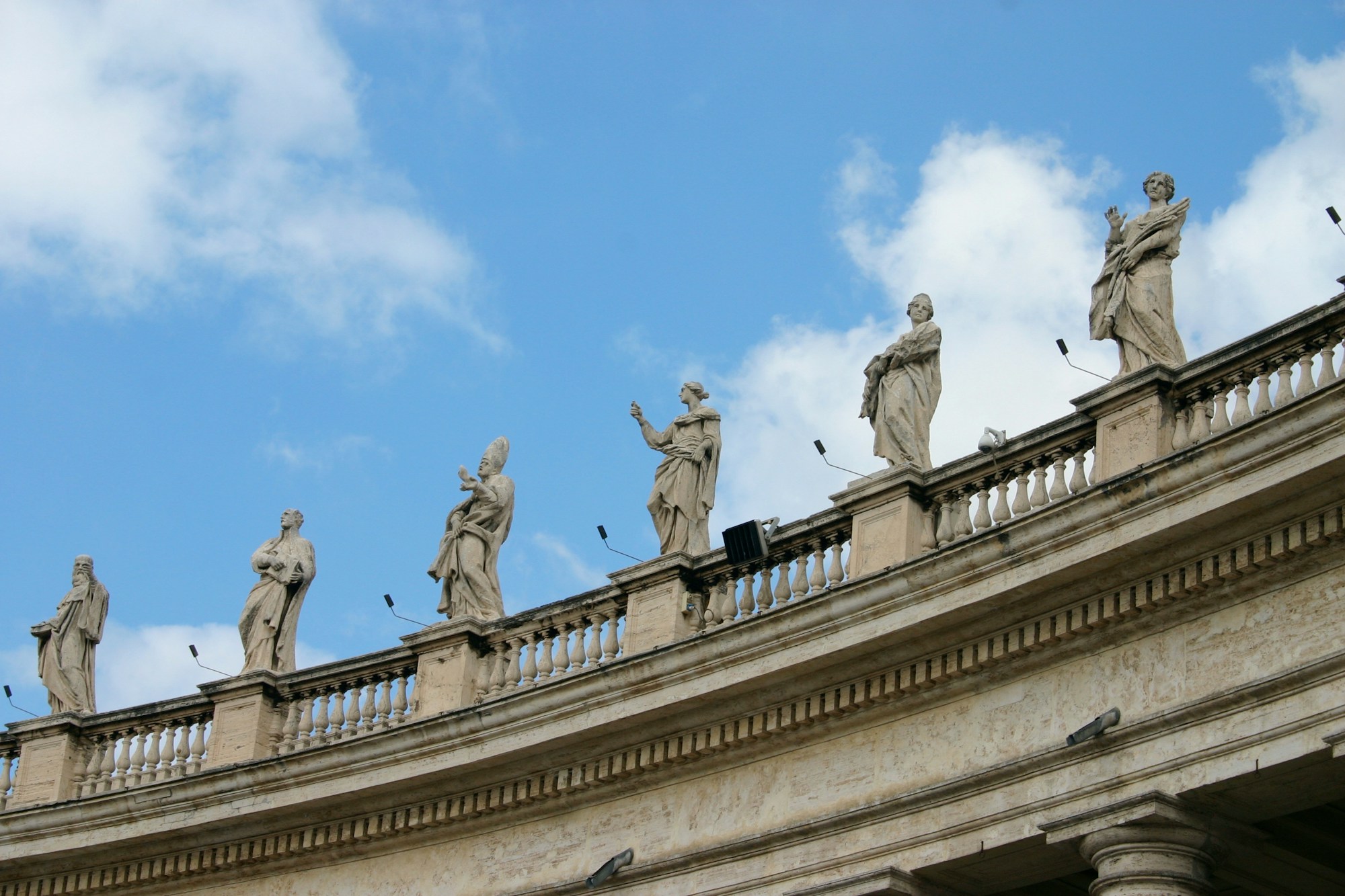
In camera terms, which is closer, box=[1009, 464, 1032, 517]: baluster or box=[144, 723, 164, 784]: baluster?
box=[1009, 464, 1032, 517]: baluster

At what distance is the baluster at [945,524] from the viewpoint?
2475 cm

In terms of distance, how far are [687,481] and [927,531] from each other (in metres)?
3.80

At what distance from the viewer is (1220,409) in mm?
22719

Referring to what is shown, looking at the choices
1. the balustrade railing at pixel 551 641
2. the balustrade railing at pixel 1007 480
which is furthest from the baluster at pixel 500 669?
the balustrade railing at pixel 1007 480

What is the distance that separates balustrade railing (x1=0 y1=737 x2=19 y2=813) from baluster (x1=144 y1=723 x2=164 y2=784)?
2288 millimetres

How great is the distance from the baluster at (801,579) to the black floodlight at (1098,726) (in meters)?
4.13

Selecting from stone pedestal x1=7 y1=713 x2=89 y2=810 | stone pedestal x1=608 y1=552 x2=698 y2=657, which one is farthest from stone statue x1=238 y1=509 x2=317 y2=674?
stone pedestal x1=608 y1=552 x2=698 y2=657

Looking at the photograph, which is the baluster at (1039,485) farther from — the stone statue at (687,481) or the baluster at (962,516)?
the stone statue at (687,481)

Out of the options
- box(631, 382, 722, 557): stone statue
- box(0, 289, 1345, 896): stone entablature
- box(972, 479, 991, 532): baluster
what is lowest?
box(0, 289, 1345, 896): stone entablature

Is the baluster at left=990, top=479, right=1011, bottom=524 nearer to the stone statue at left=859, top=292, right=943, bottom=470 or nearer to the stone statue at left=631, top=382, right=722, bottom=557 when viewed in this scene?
the stone statue at left=859, top=292, right=943, bottom=470

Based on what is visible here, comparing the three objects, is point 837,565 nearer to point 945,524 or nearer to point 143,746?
point 945,524

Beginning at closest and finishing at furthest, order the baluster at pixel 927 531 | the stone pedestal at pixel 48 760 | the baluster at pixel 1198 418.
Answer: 1. the baluster at pixel 1198 418
2. the baluster at pixel 927 531
3. the stone pedestal at pixel 48 760

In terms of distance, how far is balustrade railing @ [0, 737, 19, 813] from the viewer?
3275 cm

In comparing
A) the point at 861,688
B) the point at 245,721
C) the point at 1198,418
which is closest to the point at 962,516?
the point at 861,688
